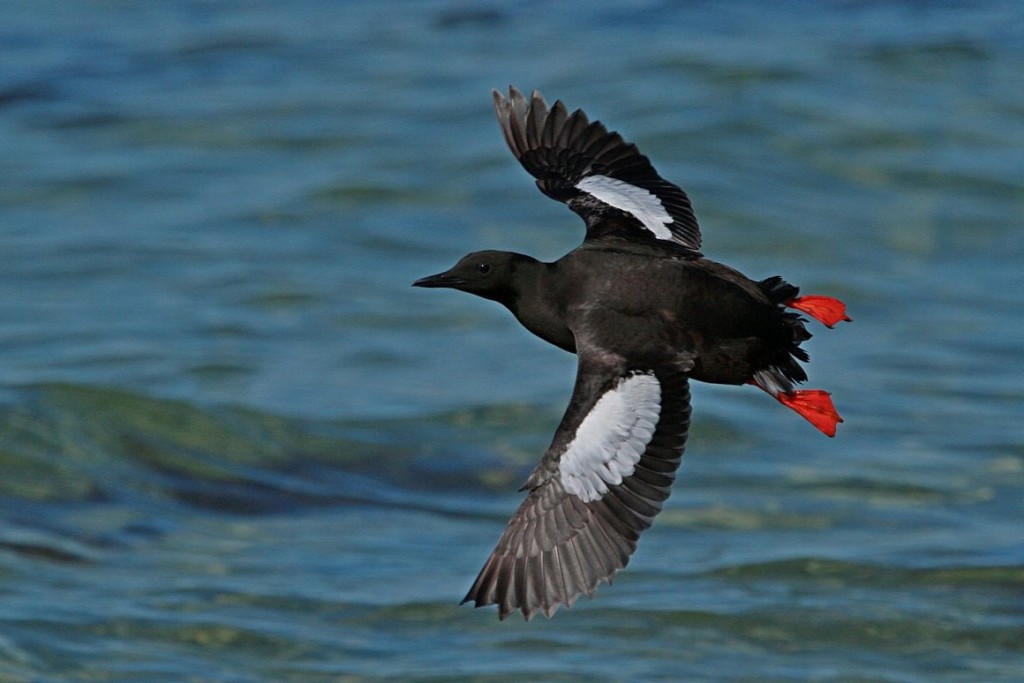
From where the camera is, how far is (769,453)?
47.6 feet

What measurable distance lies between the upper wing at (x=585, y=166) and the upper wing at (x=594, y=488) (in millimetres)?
1336

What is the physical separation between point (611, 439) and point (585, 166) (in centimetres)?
198

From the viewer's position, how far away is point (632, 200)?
844 cm

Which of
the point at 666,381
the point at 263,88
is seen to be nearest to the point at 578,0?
the point at 263,88

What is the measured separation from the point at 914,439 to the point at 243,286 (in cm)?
635

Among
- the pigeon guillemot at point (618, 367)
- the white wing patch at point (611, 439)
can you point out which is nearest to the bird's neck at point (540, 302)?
the pigeon guillemot at point (618, 367)

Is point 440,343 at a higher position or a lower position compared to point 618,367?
lower

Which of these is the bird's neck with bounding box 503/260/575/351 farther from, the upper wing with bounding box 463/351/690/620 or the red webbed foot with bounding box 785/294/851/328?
the red webbed foot with bounding box 785/294/851/328

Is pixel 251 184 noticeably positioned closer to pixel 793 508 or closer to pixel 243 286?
pixel 243 286

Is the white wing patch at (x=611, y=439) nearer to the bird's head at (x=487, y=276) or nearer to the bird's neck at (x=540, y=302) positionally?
the bird's neck at (x=540, y=302)

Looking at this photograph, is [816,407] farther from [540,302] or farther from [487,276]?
[487,276]

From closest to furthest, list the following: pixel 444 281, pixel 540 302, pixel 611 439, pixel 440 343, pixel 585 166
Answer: pixel 611 439 < pixel 540 302 < pixel 444 281 < pixel 585 166 < pixel 440 343

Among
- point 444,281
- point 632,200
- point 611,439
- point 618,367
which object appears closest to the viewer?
point 611,439

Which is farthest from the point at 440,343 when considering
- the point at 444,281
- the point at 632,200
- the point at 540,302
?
the point at 540,302
